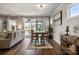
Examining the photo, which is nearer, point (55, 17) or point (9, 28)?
point (9, 28)

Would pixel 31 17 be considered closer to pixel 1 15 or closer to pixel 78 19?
pixel 1 15

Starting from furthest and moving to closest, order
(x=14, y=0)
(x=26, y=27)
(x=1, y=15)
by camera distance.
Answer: (x=26, y=27), (x=1, y=15), (x=14, y=0)

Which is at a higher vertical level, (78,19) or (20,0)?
(20,0)

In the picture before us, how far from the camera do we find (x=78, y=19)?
3293mm

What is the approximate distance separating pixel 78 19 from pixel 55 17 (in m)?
2.11

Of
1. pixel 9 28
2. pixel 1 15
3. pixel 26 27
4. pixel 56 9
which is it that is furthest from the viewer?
pixel 56 9
